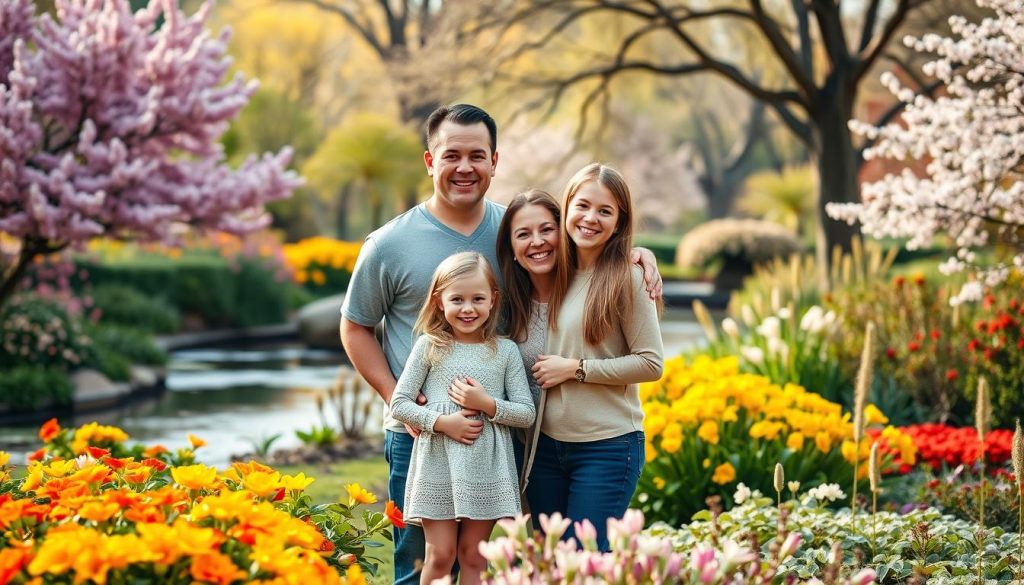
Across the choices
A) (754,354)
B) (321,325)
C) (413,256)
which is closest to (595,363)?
(413,256)

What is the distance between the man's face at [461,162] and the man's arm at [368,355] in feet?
1.75

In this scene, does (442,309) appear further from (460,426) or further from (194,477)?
(194,477)

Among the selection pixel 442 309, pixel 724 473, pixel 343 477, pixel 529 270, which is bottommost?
pixel 343 477

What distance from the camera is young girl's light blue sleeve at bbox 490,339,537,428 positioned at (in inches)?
146

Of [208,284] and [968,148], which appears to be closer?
[968,148]

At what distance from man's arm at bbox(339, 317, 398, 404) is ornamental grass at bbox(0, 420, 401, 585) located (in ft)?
1.66

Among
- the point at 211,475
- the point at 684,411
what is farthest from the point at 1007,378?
the point at 211,475

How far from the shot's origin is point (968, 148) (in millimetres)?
5836

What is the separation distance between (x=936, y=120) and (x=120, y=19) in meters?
5.11

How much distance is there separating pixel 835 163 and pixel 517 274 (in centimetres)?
1130

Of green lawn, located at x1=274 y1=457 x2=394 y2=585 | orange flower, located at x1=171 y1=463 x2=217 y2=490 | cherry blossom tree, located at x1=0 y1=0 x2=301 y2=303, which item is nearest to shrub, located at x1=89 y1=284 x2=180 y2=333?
cherry blossom tree, located at x1=0 y1=0 x2=301 y2=303

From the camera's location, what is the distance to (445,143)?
3.90 meters

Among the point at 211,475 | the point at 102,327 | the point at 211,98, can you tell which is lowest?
the point at 102,327

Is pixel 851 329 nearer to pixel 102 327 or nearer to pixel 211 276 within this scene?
pixel 102 327
